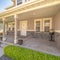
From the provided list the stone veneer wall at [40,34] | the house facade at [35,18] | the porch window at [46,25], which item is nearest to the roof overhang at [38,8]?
the house facade at [35,18]

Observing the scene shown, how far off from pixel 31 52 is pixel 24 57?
21.4 inches

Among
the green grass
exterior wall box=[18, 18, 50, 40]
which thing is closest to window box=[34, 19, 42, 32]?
exterior wall box=[18, 18, 50, 40]

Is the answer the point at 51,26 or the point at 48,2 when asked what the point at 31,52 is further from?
the point at 51,26

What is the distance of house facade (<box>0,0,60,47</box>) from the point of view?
739 cm

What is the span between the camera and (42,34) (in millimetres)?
11672

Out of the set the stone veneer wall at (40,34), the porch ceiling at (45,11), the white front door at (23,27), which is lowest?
the stone veneer wall at (40,34)

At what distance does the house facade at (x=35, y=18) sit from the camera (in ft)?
24.2

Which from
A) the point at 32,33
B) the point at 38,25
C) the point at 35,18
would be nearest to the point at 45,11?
the point at 38,25

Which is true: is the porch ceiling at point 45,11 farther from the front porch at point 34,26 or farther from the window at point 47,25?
the window at point 47,25

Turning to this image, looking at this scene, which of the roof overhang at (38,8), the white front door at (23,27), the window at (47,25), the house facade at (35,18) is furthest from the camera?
the white front door at (23,27)

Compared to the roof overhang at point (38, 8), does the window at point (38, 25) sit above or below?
below

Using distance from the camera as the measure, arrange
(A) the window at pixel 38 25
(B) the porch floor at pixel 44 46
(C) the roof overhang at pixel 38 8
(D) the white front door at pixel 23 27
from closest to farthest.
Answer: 1. (C) the roof overhang at pixel 38 8
2. (B) the porch floor at pixel 44 46
3. (A) the window at pixel 38 25
4. (D) the white front door at pixel 23 27

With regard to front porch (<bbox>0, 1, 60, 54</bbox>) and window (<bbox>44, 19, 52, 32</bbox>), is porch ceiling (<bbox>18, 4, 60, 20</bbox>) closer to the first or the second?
front porch (<bbox>0, 1, 60, 54</bbox>)

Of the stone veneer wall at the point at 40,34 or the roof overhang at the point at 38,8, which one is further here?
the stone veneer wall at the point at 40,34
